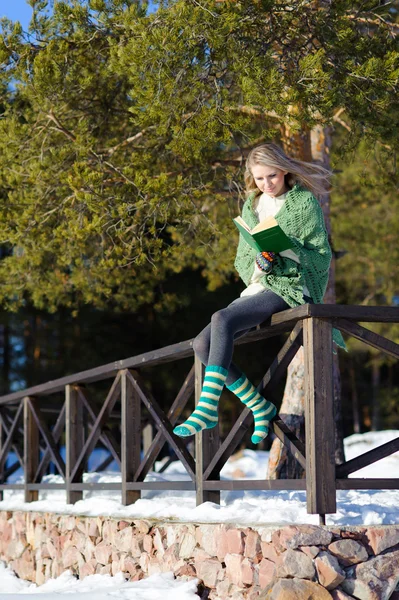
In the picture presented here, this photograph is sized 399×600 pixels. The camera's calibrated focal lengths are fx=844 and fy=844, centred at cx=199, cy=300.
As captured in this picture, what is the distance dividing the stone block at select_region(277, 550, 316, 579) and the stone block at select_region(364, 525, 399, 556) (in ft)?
0.87

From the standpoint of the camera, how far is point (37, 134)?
7094 mm

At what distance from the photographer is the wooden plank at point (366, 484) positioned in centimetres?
351

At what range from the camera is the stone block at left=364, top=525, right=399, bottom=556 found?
340 centimetres

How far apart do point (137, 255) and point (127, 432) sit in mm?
2226

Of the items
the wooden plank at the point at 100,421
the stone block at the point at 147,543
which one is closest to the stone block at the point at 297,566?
the stone block at the point at 147,543

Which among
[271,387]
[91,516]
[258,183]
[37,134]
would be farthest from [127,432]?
[37,134]

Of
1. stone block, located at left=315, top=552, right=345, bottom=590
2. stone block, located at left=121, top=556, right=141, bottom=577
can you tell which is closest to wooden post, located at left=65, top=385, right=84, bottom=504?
stone block, located at left=121, top=556, right=141, bottom=577

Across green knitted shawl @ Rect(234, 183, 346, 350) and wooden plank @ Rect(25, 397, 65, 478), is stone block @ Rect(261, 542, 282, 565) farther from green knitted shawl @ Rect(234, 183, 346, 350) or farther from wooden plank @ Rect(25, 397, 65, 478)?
wooden plank @ Rect(25, 397, 65, 478)

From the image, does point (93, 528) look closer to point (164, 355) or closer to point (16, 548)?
point (164, 355)

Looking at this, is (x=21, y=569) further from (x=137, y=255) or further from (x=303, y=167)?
(x=303, y=167)

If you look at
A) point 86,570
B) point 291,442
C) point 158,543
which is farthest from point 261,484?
point 86,570

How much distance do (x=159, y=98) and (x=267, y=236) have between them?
2.00 m

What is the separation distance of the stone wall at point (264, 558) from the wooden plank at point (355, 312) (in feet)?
2.89

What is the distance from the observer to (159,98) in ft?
18.0
